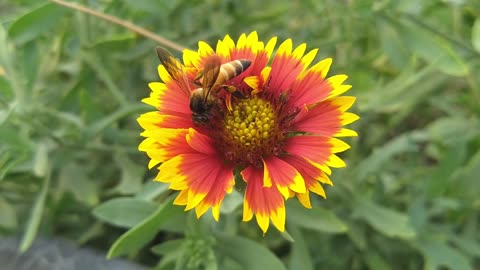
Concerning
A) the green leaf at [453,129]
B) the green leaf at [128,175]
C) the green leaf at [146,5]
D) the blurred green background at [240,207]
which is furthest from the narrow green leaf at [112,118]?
the green leaf at [453,129]

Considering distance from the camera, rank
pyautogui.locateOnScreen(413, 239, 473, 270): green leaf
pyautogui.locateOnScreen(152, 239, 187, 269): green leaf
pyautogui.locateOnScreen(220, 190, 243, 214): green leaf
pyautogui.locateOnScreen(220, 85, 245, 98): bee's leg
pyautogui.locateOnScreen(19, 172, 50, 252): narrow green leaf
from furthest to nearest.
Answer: pyautogui.locateOnScreen(413, 239, 473, 270): green leaf, pyautogui.locateOnScreen(19, 172, 50, 252): narrow green leaf, pyautogui.locateOnScreen(152, 239, 187, 269): green leaf, pyautogui.locateOnScreen(220, 190, 243, 214): green leaf, pyautogui.locateOnScreen(220, 85, 245, 98): bee's leg

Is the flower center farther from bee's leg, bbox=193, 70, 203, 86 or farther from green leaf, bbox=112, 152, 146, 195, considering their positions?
green leaf, bbox=112, 152, 146, 195

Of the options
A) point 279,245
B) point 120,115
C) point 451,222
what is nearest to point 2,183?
point 120,115

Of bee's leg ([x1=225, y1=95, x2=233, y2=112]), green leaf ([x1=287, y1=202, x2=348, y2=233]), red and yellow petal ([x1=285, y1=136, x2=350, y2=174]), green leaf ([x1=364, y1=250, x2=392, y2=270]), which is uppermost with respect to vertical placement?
bee's leg ([x1=225, y1=95, x2=233, y2=112])

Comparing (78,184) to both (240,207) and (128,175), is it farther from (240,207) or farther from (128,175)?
(240,207)

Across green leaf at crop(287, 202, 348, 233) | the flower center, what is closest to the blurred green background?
→ green leaf at crop(287, 202, 348, 233)

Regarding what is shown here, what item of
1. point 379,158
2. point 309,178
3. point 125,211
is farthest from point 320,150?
point 379,158

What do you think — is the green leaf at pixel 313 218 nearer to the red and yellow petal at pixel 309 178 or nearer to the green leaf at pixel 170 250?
the green leaf at pixel 170 250

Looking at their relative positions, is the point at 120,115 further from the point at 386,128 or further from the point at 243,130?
the point at 386,128
